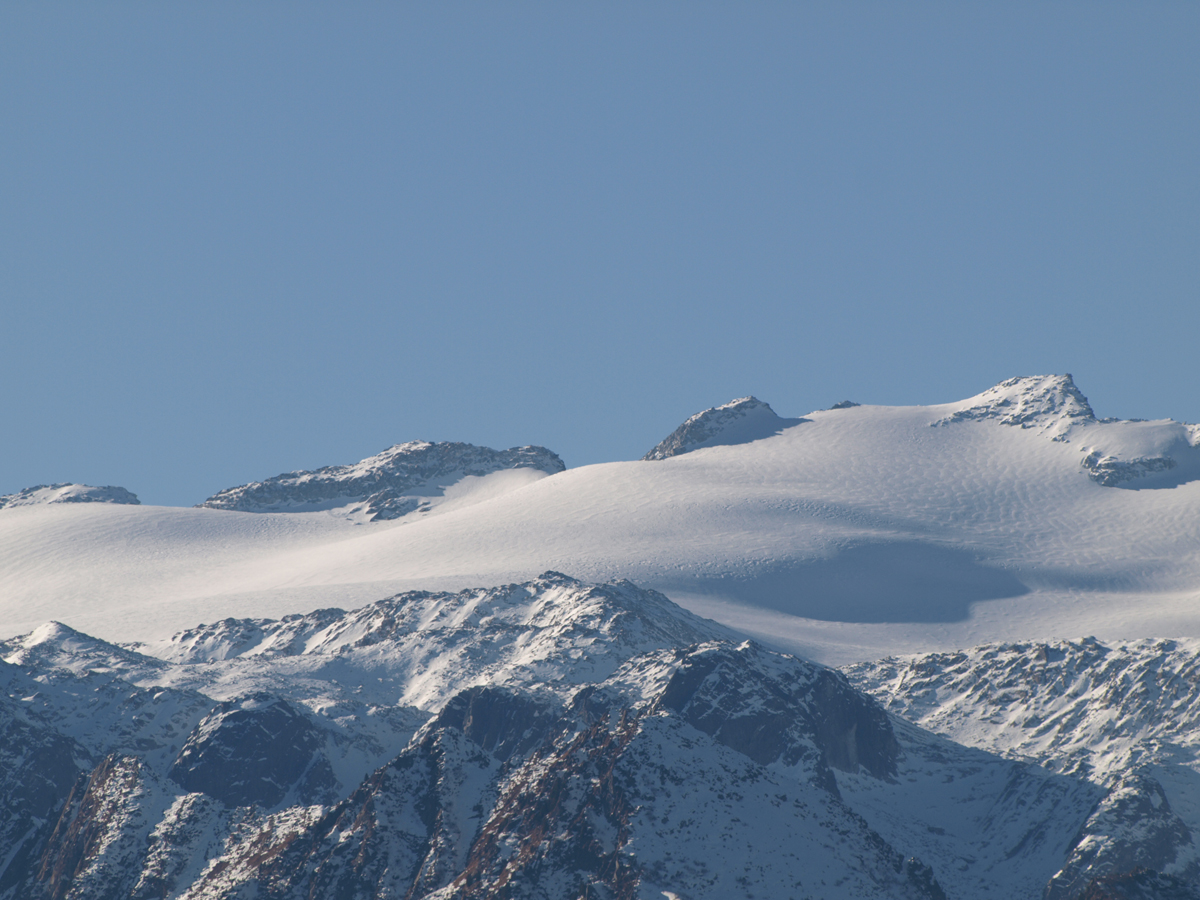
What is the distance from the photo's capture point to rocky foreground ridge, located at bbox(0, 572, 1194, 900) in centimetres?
10450

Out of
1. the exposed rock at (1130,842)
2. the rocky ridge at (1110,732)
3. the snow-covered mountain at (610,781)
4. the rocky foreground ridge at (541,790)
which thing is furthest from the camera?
the rocky ridge at (1110,732)

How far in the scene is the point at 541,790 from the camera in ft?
365

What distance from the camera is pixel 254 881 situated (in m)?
122

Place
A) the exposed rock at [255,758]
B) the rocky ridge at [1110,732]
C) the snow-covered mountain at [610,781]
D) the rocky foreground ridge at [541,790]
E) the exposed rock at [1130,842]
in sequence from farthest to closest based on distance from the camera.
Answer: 1. the exposed rock at [255,758]
2. the rocky ridge at [1110,732]
3. the exposed rock at [1130,842]
4. the snow-covered mountain at [610,781]
5. the rocky foreground ridge at [541,790]

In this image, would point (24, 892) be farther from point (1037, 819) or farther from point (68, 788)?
point (1037, 819)

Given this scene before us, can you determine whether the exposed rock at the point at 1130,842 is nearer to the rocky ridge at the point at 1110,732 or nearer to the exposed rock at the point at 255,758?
the rocky ridge at the point at 1110,732

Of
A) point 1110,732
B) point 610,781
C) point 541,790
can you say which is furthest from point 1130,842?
point 541,790

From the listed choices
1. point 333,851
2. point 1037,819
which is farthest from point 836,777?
point 333,851

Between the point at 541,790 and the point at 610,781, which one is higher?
the point at 610,781

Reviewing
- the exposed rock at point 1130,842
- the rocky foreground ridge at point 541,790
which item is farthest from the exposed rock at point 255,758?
the exposed rock at point 1130,842

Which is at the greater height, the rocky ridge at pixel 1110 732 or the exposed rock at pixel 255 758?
the exposed rock at pixel 255 758

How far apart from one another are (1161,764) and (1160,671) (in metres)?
29.4

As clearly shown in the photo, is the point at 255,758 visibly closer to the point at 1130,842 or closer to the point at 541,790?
the point at 541,790

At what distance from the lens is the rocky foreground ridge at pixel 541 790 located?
104m
